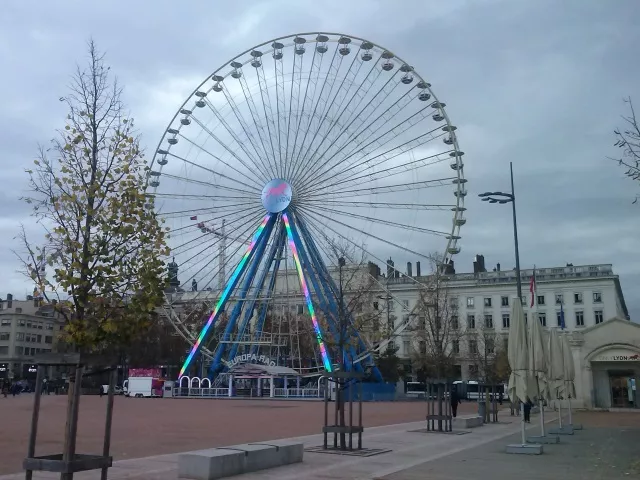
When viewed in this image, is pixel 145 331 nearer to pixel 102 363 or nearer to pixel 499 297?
pixel 102 363

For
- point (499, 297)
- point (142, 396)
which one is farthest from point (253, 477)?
point (499, 297)

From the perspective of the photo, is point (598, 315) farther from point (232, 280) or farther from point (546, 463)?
point (546, 463)

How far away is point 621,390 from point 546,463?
35307 millimetres

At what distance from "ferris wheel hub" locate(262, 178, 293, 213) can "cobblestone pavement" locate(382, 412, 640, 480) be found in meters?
22.3

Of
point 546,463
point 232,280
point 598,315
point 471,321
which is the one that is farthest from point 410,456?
point 471,321

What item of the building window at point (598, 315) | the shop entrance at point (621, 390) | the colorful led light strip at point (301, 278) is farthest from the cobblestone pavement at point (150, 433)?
the building window at point (598, 315)

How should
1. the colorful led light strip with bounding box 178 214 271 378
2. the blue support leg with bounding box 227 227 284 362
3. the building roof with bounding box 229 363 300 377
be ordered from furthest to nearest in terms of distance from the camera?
the building roof with bounding box 229 363 300 377
the blue support leg with bounding box 227 227 284 362
the colorful led light strip with bounding box 178 214 271 378

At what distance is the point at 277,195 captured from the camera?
39.8 meters

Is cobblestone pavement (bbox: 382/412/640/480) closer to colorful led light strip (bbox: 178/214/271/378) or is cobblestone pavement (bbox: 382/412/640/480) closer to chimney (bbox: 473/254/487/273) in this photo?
colorful led light strip (bbox: 178/214/271/378)

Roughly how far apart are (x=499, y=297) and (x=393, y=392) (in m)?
32.6

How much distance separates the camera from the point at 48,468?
848 cm

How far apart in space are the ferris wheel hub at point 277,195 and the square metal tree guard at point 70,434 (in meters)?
30.7

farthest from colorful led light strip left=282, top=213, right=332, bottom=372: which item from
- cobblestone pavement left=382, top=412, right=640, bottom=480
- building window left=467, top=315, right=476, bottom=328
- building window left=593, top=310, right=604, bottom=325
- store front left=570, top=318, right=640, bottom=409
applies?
building window left=593, top=310, right=604, bottom=325

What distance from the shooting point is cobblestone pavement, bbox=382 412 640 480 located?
12727 mm
